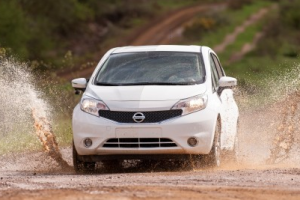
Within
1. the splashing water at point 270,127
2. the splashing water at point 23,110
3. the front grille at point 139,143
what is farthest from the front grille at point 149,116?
the splashing water at point 270,127

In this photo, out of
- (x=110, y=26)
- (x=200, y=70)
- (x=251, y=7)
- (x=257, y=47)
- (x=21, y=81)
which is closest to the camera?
(x=200, y=70)

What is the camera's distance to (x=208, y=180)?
1030 centimetres

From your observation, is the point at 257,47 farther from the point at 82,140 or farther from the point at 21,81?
the point at 82,140

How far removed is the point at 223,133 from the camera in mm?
12867

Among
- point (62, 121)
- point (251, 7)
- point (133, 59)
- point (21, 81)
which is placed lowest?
point (251, 7)

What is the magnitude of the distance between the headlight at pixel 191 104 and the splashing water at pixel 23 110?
7.14 ft

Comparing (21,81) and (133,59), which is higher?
(133,59)

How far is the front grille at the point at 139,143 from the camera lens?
11797 mm

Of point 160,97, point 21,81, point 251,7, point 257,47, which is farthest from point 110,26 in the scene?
point 160,97

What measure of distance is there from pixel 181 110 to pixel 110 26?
148 feet

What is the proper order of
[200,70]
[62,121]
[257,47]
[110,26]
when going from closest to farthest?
1. [200,70]
2. [62,121]
3. [257,47]
4. [110,26]

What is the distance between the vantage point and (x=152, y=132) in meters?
11.7

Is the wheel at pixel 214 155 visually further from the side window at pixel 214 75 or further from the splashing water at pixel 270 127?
the splashing water at pixel 270 127

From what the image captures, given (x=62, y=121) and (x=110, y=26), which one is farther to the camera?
(x=110, y=26)
